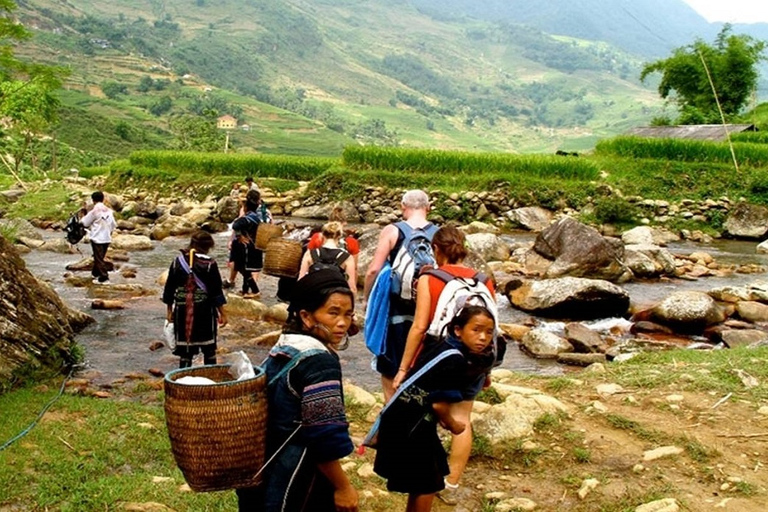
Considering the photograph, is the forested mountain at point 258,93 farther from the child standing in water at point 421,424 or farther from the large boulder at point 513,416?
the child standing in water at point 421,424

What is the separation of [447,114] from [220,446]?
170 m

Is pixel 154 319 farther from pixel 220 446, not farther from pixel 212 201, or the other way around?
pixel 212 201

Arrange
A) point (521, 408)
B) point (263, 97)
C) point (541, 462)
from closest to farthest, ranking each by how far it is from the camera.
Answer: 1. point (541, 462)
2. point (521, 408)
3. point (263, 97)

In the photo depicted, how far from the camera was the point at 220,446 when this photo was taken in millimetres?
2949

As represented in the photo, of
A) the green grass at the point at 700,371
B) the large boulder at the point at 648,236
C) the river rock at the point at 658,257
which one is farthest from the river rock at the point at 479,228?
the green grass at the point at 700,371

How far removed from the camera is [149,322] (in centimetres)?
1080

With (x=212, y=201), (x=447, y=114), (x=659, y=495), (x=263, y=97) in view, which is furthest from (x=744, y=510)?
(x=447, y=114)

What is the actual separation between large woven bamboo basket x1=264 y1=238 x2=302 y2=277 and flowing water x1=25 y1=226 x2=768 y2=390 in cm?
Result: 109

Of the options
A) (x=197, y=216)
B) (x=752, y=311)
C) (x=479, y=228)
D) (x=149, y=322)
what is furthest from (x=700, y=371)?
(x=197, y=216)

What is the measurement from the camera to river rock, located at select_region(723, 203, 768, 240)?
22.9 meters

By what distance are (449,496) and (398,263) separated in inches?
66.1

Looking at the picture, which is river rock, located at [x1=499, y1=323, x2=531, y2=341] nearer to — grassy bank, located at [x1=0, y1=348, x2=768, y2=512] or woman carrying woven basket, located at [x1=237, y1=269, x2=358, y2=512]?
grassy bank, located at [x1=0, y1=348, x2=768, y2=512]

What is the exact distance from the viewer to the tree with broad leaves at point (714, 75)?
3831 cm

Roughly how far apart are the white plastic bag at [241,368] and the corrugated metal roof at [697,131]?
100 feet
